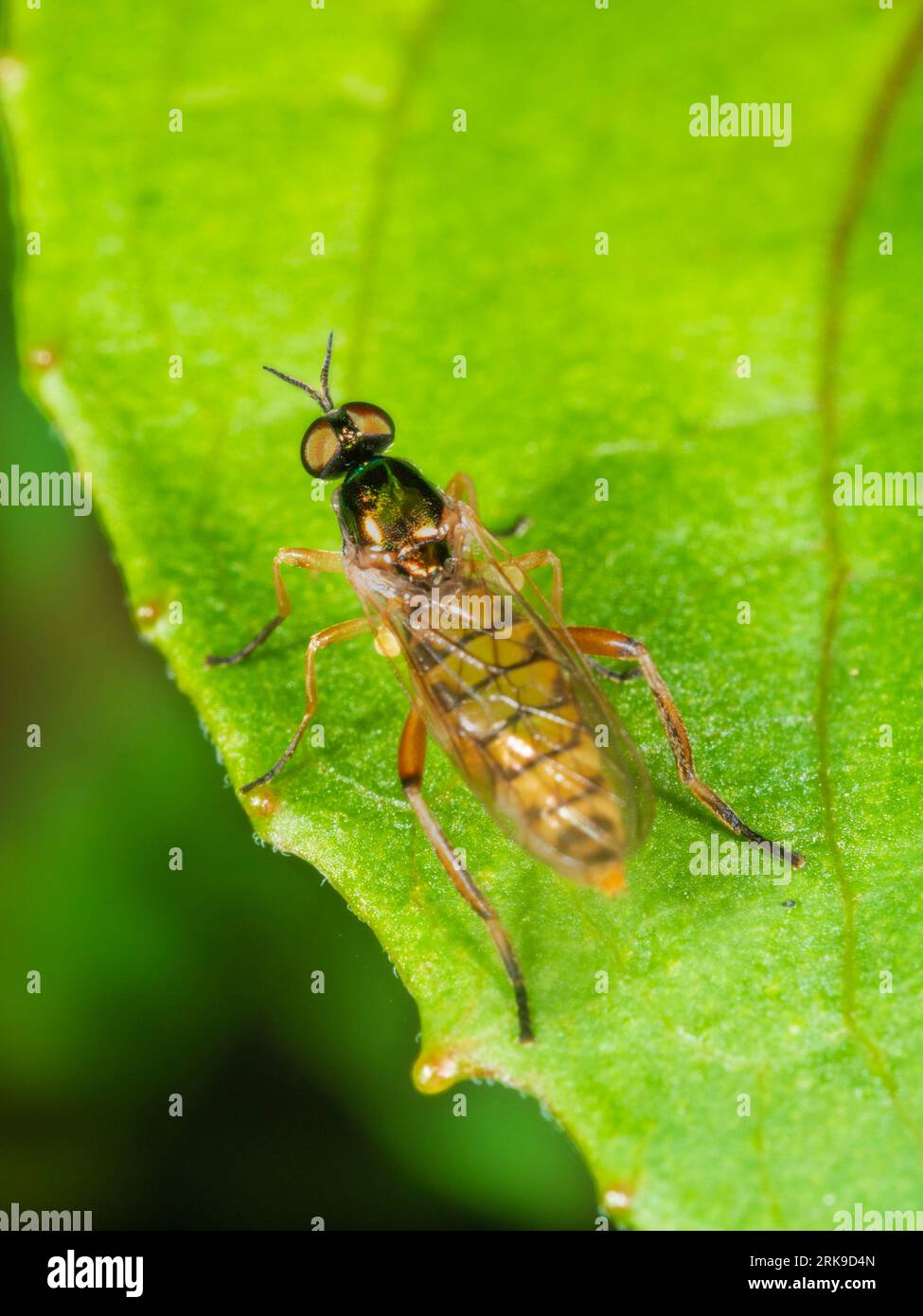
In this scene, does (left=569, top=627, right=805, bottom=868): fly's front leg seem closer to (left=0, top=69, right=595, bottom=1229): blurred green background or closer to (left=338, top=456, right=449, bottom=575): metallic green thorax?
(left=338, top=456, right=449, bottom=575): metallic green thorax

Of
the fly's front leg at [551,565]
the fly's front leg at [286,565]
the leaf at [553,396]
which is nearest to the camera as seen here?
the leaf at [553,396]

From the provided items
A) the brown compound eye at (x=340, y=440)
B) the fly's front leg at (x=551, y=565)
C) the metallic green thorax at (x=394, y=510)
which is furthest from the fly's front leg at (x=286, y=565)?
the fly's front leg at (x=551, y=565)

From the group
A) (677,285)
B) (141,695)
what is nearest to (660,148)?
(677,285)

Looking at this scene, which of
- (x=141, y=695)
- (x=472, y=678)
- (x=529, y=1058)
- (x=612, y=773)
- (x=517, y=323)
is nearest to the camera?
(x=529, y=1058)

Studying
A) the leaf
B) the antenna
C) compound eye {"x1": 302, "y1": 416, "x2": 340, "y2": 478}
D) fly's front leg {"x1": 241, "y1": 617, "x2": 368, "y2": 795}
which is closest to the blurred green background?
Answer: fly's front leg {"x1": 241, "y1": 617, "x2": 368, "y2": 795}

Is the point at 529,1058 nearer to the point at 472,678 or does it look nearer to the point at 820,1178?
the point at 820,1178

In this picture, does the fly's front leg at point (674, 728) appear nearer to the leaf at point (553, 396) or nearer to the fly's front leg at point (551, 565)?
the leaf at point (553, 396)

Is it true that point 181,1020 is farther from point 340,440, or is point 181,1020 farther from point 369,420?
point 369,420
